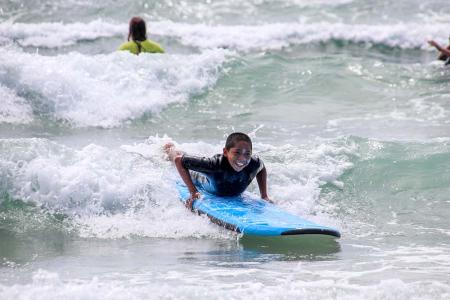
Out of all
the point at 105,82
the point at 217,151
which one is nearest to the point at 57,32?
the point at 105,82

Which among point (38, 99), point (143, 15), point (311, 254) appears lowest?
point (311, 254)

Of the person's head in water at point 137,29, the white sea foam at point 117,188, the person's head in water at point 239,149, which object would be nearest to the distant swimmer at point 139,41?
the person's head in water at point 137,29

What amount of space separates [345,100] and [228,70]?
2188 millimetres

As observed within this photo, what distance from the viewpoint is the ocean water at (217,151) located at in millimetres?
5746

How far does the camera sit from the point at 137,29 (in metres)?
12.4

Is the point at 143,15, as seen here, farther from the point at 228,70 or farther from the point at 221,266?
the point at 221,266

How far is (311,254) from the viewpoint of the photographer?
6.41 metres

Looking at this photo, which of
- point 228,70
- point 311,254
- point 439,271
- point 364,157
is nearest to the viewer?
point 439,271

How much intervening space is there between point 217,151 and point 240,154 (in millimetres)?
Answer: 2346

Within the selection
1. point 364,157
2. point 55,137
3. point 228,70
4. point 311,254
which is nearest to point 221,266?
point 311,254

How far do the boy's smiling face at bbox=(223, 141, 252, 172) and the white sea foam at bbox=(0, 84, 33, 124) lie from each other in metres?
5.09

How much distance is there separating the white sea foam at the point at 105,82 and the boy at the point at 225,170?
418cm

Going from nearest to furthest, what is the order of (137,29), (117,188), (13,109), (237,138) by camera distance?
(237,138)
(117,188)
(13,109)
(137,29)

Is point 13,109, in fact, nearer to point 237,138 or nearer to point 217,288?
point 237,138
